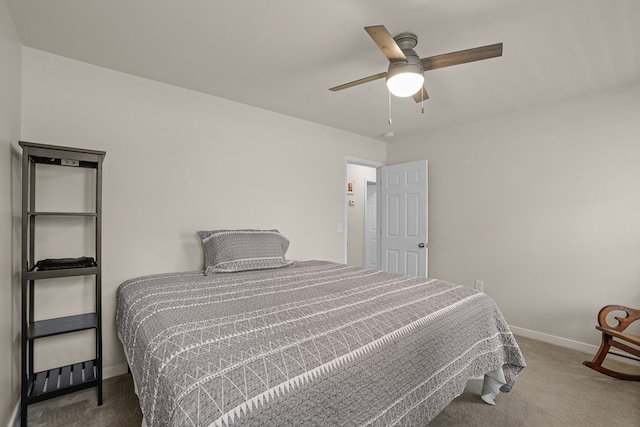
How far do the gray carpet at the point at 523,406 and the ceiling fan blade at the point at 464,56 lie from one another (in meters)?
2.12

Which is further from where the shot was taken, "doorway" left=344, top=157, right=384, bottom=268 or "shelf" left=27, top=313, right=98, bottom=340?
"doorway" left=344, top=157, right=384, bottom=268

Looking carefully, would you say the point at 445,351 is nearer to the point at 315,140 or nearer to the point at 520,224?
the point at 520,224

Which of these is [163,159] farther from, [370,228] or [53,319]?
[370,228]

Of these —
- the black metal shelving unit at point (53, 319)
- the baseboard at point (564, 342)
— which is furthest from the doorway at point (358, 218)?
the black metal shelving unit at point (53, 319)

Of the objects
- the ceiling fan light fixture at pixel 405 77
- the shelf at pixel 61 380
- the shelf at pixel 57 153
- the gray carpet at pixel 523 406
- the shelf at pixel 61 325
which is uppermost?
the ceiling fan light fixture at pixel 405 77

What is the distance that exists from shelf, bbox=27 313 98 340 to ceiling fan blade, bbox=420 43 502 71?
271 cm

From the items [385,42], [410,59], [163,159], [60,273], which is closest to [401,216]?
[410,59]

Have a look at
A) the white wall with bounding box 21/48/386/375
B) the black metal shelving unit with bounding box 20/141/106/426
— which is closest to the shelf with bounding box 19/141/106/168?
the black metal shelving unit with bounding box 20/141/106/426

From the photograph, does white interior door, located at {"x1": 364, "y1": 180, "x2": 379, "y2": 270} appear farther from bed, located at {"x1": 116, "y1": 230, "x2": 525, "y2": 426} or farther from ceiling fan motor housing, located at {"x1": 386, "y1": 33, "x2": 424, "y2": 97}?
ceiling fan motor housing, located at {"x1": 386, "y1": 33, "x2": 424, "y2": 97}

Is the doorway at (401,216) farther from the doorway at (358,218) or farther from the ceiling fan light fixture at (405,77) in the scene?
the ceiling fan light fixture at (405,77)

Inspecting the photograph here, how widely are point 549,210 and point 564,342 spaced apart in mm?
1284

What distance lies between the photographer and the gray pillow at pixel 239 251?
246cm

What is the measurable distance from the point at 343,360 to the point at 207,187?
86.4 inches

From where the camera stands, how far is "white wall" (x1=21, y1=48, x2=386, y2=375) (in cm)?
218
